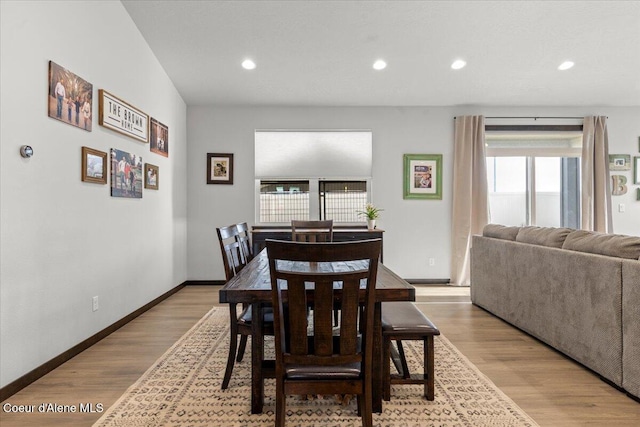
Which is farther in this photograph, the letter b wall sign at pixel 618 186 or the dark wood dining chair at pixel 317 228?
the letter b wall sign at pixel 618 186

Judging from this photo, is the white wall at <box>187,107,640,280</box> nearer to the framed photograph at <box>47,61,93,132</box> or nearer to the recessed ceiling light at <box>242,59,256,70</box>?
the recessed ceiling light at <box>242,59,256,70</box>

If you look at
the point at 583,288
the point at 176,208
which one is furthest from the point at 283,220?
the point at 583,288

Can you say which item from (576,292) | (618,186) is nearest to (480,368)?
(576,292)

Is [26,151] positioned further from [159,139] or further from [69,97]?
[159,139]

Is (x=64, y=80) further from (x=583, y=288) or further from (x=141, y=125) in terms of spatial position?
(x=583, y=288)

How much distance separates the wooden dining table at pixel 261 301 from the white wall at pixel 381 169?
3.32 metres

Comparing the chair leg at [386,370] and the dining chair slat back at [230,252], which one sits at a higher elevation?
the dining chair slat back at [230,252]

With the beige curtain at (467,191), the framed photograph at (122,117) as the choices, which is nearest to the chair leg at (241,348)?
the framed photograph at (122,117)

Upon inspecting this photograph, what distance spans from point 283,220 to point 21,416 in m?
3.66

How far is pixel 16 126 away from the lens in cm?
211

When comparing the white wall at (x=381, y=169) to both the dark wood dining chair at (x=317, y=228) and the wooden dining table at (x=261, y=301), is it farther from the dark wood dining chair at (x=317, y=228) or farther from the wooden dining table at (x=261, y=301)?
the wooden dining table at (x=261, y=301)

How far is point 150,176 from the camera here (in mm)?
3947

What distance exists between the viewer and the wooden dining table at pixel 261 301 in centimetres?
156

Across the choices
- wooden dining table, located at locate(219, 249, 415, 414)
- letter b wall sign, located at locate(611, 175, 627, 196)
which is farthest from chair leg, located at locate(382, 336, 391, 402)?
letter b wall sign, located at locate(611, 175, 627, 196)
